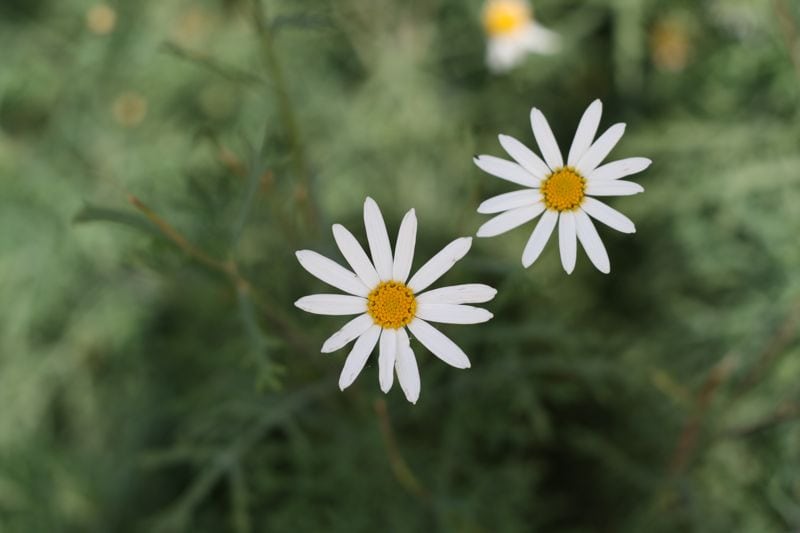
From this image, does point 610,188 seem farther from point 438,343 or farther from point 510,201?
point 438,343

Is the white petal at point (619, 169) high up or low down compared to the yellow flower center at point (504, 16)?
down

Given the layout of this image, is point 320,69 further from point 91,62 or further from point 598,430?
point 598,430

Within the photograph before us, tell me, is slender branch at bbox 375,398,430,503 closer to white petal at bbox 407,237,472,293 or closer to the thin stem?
white petal at bbox 407,237,472,293

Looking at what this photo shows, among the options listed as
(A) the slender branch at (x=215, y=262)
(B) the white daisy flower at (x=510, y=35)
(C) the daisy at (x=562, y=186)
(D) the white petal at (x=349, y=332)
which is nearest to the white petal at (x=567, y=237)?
(C) the daisy at (x=562, y=186)

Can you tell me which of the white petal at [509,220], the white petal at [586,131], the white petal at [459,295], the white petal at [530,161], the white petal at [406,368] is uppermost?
the white petal at [586,131]

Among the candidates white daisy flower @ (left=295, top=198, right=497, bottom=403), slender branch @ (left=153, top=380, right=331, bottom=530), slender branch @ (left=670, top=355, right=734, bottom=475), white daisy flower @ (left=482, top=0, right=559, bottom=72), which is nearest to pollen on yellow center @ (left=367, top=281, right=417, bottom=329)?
white daisy flower @ (left=295, top=198, right=497, bottom=403)

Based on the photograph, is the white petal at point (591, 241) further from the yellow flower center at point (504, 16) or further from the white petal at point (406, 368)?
the yellow flower center at point (504, 16)

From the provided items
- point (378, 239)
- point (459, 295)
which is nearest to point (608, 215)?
point (459, 295)
